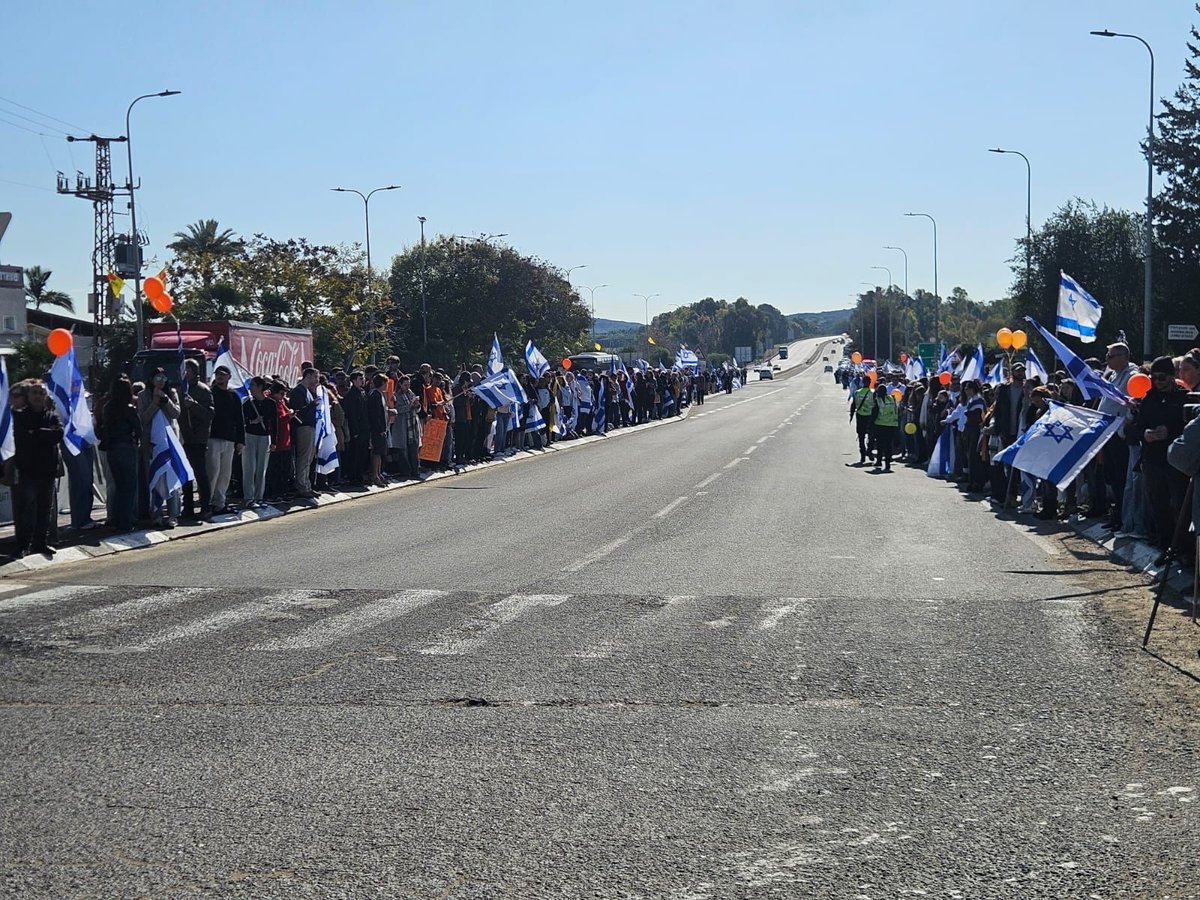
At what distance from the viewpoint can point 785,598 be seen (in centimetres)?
1020

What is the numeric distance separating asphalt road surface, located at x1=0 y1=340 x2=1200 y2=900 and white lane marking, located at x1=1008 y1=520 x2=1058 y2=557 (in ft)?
1.49

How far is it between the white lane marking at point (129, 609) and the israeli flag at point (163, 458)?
4958 millimetres

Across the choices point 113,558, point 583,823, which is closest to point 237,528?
point 113,558

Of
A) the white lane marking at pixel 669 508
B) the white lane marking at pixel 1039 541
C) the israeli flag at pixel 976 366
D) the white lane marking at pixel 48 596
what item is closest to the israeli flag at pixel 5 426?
the white lane marking at pixel 48 596

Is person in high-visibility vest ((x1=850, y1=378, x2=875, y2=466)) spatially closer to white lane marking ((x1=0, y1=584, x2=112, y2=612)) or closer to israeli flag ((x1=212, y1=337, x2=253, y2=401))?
israeli flag ((x1=212, y1=337, x2=253, y2=401))

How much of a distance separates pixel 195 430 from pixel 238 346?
49.4 feet

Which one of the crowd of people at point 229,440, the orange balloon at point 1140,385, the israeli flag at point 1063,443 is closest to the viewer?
the orange balloon at point 1140,385

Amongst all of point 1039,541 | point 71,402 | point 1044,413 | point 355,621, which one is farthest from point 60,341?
point 1044,413

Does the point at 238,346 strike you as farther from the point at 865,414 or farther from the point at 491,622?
the point at 491,622

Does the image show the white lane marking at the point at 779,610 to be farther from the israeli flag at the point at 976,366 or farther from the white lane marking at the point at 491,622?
the israeli flag at the point at 976,366

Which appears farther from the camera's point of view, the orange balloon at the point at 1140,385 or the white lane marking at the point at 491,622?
the orange balloon at the point at 1140,385

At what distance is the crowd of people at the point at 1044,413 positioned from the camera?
451 inches

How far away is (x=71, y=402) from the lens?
14.6 m

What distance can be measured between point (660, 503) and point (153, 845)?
1374cm
